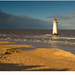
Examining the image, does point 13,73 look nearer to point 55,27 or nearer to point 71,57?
point 71,57

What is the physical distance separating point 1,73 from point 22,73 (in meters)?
0.52

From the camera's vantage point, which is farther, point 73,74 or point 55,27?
point 55,27

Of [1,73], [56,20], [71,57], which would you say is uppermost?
[56,20]

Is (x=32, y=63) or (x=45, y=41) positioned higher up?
(x=32, y=63)

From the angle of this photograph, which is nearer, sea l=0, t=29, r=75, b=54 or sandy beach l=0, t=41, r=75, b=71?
sandy beach l=0, t=41, r=75, b=71

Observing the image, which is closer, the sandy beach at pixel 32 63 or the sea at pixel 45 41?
Answer: the sandy beach at pixel 32 63

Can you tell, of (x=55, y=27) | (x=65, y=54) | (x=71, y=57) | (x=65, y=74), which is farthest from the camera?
(x=55, y=27)

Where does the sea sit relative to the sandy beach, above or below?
below

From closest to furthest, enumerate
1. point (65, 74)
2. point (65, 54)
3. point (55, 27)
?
1. point (65, 74)
2. point (65, 54)
3. point (55, 27)

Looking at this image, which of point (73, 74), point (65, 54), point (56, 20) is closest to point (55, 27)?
point (56, 20)

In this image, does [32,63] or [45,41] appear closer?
[32,63]

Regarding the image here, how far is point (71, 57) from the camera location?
11.7 meters

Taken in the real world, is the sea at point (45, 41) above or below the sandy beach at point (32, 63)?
below

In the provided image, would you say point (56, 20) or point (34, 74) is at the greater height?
point (56, 20)
